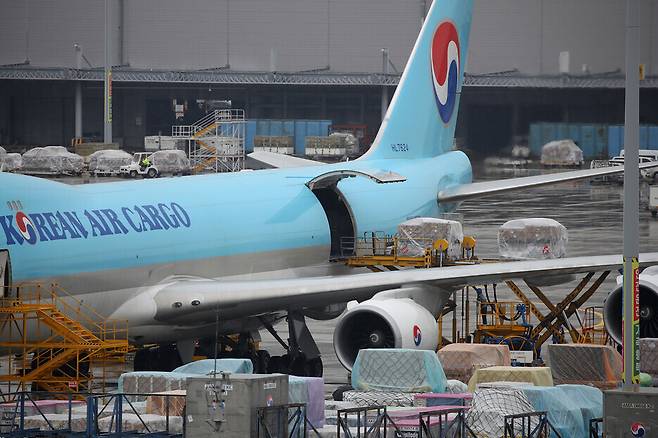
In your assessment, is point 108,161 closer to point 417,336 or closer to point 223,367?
point 417,336

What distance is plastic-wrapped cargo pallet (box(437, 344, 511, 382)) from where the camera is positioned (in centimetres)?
2586

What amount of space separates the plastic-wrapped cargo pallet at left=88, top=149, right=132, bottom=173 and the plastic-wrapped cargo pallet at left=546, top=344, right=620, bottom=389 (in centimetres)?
6040

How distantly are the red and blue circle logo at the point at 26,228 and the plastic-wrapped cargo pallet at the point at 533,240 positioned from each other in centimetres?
1266

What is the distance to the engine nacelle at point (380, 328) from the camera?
25.5m

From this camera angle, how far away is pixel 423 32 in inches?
1416

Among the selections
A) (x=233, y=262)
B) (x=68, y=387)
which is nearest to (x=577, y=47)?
(x=233, y=262)

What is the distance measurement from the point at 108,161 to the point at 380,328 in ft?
195

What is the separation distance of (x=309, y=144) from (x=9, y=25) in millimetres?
25166

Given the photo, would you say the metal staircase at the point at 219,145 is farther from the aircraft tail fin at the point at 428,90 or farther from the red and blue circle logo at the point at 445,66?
the aircraft tail fin at the point at 428,90

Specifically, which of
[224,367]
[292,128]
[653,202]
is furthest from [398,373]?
[292,128]

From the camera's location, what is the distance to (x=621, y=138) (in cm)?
8881

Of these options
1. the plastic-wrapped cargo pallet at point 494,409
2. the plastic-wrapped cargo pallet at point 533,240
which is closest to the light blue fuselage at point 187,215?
the plastic-wrapped cargo pallet at point 533,240

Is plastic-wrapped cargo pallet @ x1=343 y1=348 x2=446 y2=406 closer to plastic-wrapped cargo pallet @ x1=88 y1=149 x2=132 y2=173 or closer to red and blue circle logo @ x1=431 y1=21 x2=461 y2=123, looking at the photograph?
red and blue circle logo @ x1=431 y1=21 x2=461 y2=123

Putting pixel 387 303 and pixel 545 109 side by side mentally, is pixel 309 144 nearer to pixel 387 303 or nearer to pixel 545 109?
pixel 545 109
